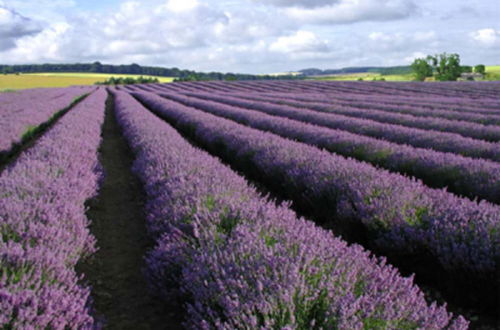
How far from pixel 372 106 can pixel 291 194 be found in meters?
11.4

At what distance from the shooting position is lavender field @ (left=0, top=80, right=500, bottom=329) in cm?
197

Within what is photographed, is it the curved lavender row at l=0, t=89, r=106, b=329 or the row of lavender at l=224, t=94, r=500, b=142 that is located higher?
the row of lavender at l=224, t=94, r=500, b=142

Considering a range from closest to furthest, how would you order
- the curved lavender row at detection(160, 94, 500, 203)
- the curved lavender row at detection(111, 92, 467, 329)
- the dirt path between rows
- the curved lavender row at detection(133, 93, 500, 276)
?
the curved lavender row at detection(111, 92, 467, 329)
the dirt path between rows
the curved lavender row at detection(133, 93, 500, 276)
the curved lavender row at detection(160, 94, 500, 203)

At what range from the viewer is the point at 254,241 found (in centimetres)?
248

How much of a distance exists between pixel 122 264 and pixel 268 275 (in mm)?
2310

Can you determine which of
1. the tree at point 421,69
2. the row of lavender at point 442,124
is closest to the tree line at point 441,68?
the tree at point 421,69

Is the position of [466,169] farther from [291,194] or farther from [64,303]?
[64,303]

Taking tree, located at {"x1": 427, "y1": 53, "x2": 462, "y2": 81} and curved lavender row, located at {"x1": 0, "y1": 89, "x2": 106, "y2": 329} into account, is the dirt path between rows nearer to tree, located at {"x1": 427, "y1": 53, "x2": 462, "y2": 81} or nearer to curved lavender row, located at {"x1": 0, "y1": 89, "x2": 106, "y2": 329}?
curved lavender row, located at {"x1": 0, "y1": 89, "x2": 106, "y2": 329}

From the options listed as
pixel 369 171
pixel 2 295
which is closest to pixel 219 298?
pixel 2 295

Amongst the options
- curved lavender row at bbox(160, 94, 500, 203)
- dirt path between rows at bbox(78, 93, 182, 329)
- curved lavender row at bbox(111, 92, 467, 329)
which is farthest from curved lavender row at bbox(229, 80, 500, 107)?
curved lavender row at bbox(111, 92, 467, 329)

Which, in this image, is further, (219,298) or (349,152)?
(349,152)

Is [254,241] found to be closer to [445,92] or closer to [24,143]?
[24,143]

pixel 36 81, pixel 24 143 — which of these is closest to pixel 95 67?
pixel 36 81

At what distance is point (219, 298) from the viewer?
2057mm
